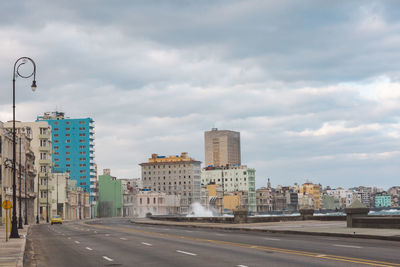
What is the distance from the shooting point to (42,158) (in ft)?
481

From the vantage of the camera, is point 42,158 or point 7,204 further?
point 42,158

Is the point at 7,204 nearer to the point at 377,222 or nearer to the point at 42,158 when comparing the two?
the point at 377,222

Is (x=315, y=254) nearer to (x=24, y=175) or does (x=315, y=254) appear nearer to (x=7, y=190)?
(x=7, y=190)

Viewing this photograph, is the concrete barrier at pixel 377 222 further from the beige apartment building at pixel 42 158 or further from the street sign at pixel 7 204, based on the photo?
the beige apartment building at pixel 42 158

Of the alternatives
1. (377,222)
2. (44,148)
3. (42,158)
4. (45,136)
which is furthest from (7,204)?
(42,158)

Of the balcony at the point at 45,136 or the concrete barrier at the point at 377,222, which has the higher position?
the balcony at the point at 45,136

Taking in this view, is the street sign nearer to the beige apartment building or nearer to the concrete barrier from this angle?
the concrete barrier

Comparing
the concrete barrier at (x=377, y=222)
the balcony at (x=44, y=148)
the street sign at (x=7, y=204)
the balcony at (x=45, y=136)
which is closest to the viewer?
the street sign at (x=7, y=204)

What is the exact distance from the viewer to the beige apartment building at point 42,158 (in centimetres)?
14050

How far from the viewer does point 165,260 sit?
2144 centimetres

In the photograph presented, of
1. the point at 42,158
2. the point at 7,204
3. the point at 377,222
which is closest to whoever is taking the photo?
Answer: the point at 7,204

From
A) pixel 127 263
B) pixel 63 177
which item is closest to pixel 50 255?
pixel 127 263

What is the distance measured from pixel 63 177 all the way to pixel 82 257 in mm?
142959

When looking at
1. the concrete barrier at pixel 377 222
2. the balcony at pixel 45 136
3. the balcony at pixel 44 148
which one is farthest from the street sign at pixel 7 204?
the balcony at pixel 45 136
